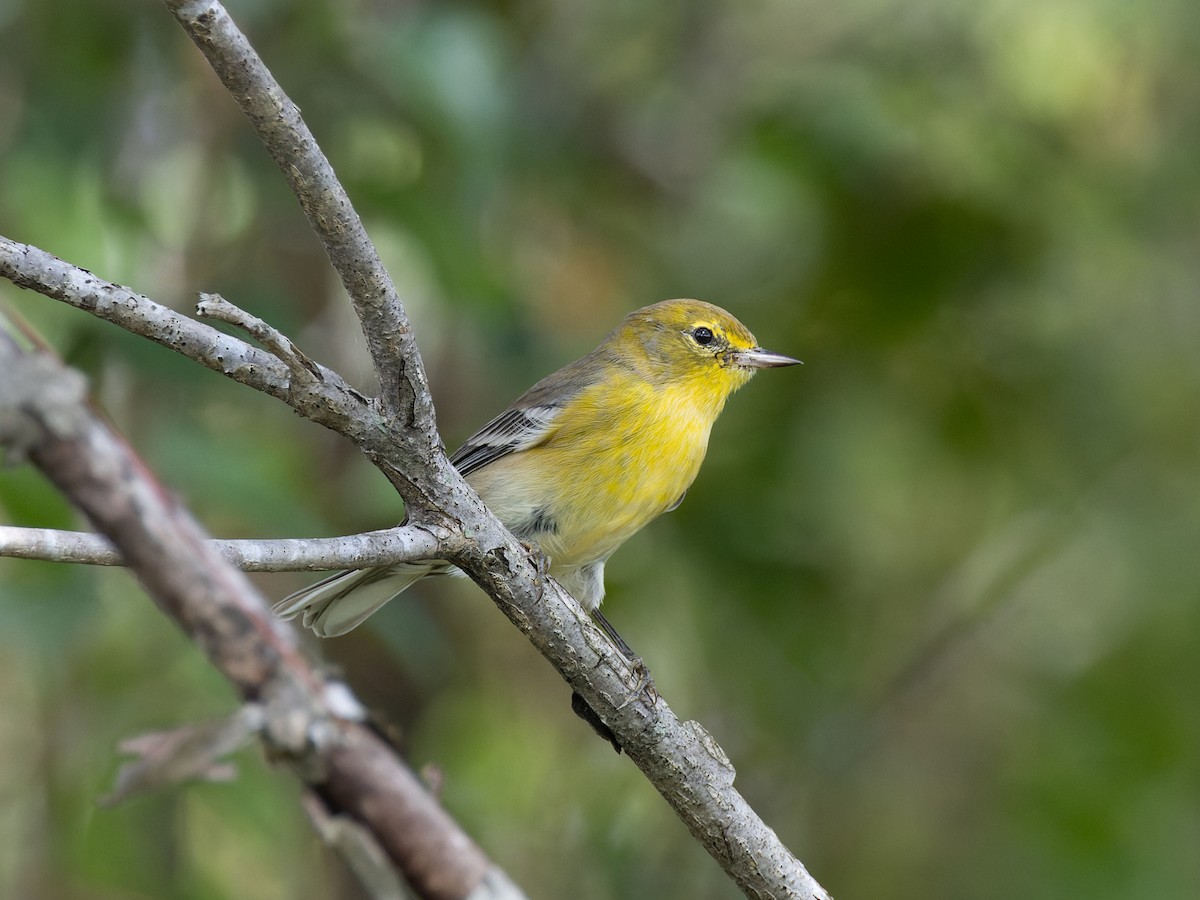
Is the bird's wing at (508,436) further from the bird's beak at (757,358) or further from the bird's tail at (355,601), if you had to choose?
the bird's beak at (757,358)

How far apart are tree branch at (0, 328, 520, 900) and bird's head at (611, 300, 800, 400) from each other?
370 centimetres

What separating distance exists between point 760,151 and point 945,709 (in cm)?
326

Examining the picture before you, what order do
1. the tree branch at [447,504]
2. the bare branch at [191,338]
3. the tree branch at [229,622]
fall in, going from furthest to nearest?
the bare branch at [191,338], the tree branch at [447,504], the tree branch at [229,622]

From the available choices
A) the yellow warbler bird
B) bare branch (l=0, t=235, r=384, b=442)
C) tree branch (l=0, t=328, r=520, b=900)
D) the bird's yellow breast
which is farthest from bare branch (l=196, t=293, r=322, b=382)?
the bird's yellow breast

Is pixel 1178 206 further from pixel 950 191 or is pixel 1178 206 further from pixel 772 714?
pixel 772 714

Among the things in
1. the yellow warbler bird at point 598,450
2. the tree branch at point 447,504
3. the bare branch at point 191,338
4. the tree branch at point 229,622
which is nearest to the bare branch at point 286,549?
the tree branch at point 447,504

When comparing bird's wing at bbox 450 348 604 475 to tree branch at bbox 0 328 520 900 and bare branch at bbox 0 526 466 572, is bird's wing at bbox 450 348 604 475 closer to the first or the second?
bare branch at bbox 0 526 466 572

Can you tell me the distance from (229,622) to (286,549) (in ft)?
4.03

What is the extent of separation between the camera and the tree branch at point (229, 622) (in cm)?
96

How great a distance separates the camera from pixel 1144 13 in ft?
18.0

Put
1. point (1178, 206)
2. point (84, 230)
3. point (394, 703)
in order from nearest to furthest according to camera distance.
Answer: point (84, 230), point (1178, 206), point (394, 703)

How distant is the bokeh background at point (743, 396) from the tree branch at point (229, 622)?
288 cm

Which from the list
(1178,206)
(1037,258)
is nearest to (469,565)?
(1037,258)

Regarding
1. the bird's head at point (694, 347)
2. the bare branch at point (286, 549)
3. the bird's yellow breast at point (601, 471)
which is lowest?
the bare branch at point (286, 549)
